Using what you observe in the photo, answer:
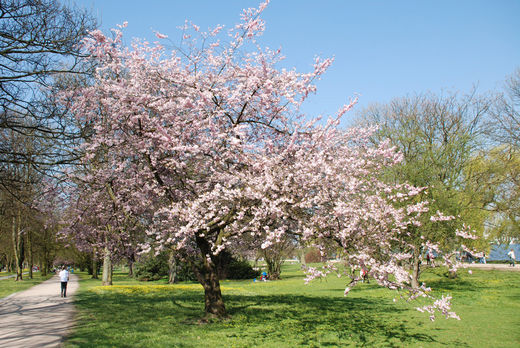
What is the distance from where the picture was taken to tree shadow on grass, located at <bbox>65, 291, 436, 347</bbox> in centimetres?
932

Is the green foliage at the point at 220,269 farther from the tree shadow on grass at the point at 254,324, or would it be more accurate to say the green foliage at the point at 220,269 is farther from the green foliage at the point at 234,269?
the tree shadow on grass at the point at 254,324

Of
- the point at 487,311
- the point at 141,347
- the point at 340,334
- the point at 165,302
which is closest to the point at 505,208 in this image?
the point at 487,311

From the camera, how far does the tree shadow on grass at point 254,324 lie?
9.32 meters

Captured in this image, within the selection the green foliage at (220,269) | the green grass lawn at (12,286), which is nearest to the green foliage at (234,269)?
the green foliage at (220,269)

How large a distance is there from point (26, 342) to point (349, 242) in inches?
295

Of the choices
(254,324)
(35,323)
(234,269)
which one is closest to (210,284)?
(254,324)

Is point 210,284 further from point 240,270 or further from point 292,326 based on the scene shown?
point 240,270

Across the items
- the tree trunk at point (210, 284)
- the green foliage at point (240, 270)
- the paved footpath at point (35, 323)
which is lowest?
the green foliage at point (240, 270)

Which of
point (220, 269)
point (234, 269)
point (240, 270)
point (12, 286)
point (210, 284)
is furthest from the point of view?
point (240, 270)

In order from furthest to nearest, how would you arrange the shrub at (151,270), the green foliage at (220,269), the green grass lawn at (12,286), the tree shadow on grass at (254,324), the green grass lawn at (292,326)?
the shrub at (151,270)
the green foliage at (220,269)
the green grass lawn at (12,286)
the tree shadow on grass at (254,324)
the green grass lawn at (292,326)

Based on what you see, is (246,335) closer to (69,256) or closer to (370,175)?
(370,175)

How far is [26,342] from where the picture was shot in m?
8.39

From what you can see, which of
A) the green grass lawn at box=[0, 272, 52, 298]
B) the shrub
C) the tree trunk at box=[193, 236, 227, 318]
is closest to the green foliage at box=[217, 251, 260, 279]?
the shrub

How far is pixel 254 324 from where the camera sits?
11.1 meters
